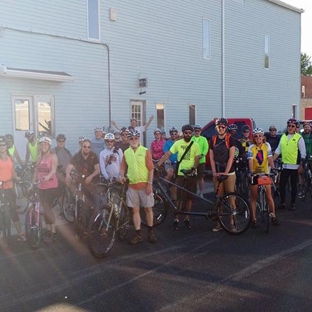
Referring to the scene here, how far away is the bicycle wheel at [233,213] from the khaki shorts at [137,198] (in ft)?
4.39

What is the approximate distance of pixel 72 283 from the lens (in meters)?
5.38

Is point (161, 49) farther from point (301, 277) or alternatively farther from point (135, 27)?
point (301, 277)

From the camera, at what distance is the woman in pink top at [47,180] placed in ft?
23.7

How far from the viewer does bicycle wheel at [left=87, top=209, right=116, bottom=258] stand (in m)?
6.32

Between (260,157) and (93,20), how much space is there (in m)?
9.20

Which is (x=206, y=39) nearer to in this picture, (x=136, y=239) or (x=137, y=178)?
(x=137, y=178)

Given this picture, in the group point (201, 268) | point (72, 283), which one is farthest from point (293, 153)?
point (72, 283)

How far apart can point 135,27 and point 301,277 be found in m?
12.8

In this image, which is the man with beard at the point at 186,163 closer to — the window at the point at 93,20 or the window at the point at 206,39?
the window at the point at 93,20

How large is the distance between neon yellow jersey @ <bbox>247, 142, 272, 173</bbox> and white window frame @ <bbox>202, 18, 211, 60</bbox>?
1250 centimetres

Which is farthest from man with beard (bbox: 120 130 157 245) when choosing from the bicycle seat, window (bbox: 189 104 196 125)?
window (bbox: 189 104 196 125)

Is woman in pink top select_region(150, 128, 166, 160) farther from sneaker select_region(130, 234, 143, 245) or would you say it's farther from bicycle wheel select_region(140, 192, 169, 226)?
sneaker select_region(130, 234, 143, 245)

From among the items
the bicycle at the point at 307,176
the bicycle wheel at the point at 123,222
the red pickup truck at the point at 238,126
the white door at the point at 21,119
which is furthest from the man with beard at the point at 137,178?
the red pickup truck at the point at 238,126

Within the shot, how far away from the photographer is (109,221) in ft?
21.7
